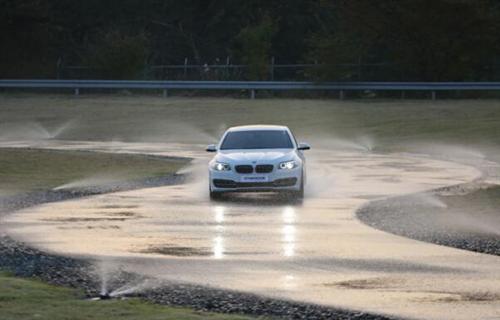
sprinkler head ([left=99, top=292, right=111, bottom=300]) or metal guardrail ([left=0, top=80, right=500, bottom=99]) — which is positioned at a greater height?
sprinkler head ([left=99, top=292, right=111, bottom=300])

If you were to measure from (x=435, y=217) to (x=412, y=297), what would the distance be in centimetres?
837

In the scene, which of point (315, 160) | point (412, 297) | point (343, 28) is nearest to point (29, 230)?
point (412, 297)

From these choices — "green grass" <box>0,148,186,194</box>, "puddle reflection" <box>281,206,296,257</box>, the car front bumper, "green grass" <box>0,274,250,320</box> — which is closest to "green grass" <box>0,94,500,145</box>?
"green grass" <box>0,148,186,194</box>

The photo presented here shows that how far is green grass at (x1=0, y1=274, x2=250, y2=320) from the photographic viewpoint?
12094 millimetres

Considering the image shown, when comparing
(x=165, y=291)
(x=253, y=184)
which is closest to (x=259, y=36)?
(x=253, y=184)

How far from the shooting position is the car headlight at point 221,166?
25.8m

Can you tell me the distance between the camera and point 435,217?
21812 millimetres

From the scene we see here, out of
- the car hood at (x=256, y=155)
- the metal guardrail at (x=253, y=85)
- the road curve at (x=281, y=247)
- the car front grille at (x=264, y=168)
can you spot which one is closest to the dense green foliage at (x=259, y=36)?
the metal guardrail at (x=253, y=85)

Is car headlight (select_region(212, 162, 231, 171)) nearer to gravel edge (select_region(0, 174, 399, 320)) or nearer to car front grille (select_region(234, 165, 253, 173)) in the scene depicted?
car front grille (select_region(234, 165, 253, 173))

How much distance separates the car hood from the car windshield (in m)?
0.46

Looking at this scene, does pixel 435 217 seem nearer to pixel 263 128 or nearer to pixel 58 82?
pixel 263 128

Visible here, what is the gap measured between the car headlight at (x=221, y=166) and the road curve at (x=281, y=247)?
2.14ft

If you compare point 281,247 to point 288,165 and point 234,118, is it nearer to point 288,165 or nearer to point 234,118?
point 288,165

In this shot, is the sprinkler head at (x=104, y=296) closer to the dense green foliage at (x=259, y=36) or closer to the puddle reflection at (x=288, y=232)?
the puddle reflection at (x=288, y=232)
